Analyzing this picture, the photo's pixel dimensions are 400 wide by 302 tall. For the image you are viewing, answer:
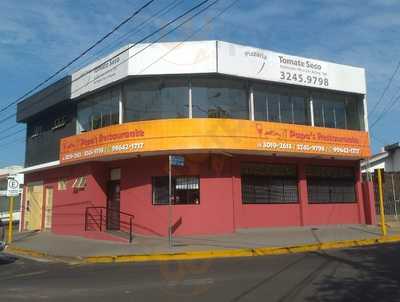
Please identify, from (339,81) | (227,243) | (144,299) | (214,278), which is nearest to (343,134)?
(339,81)

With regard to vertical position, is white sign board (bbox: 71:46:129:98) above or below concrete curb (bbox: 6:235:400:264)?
above

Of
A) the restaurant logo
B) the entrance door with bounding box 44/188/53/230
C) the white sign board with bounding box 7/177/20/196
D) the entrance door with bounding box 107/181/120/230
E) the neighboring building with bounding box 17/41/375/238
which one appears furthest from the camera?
the entrance door with bounding box 44/188/53/230

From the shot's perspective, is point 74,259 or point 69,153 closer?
point 74,259

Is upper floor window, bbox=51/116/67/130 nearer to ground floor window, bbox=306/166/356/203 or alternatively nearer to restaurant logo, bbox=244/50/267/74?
restaurant logo, bbox=244/50/267/74

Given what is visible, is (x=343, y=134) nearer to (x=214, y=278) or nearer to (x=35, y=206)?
(x=214, y=278)

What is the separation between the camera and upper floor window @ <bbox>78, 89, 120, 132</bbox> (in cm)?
2286

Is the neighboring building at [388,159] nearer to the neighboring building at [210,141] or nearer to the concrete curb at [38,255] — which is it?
the neighboring building at [210,141]

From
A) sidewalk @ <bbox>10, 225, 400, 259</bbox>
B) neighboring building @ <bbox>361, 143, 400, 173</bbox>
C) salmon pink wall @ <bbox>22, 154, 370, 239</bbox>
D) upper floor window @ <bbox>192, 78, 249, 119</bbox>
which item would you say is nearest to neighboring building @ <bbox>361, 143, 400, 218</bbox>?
neighboring building @ <bbox>361, 143, 400, 173</bbox>

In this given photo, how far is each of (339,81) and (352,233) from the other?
7655mm

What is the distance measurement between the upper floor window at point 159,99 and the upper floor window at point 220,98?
1.53 feet

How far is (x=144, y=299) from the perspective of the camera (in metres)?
9.11

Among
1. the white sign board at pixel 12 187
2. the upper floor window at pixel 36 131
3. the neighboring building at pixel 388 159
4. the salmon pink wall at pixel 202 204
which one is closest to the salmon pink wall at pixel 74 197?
the salmon pink wall at pixel 202 204

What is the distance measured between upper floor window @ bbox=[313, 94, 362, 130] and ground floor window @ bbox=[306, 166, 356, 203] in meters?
2.20

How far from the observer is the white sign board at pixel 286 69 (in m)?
21.3
